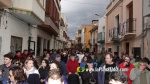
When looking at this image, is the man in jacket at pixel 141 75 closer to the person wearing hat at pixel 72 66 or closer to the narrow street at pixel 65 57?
the narrow street at pixel 65 57

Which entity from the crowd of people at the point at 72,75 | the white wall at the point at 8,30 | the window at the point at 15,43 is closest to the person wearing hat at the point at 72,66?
the crowd of people at the point at 72,75

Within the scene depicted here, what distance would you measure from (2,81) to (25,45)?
9789 mm

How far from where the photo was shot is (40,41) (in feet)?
65.7

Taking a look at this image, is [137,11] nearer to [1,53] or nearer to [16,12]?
[16,12]

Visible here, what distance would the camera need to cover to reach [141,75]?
549cm

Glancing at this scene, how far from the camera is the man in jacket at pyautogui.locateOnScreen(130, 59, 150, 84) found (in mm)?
5445

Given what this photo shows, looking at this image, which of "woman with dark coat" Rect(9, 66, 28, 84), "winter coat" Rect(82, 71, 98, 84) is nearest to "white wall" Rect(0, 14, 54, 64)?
"winter coat" Rect(82, 71, 98, 84)

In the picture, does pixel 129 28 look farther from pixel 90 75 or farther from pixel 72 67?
pixel 90 75

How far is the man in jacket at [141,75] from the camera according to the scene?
5445mm

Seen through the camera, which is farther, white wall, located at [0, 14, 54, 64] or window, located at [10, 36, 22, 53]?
window, located at [10, 36, 22, 53]

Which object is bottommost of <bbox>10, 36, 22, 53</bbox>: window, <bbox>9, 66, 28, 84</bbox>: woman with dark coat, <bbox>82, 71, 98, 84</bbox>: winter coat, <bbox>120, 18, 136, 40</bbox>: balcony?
<bbox>82, 71, 98, 84</bbox>: winter coat

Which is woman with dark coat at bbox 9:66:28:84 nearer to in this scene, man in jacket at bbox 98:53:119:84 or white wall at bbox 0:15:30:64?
man in jacket at bbox 98:53:119:84

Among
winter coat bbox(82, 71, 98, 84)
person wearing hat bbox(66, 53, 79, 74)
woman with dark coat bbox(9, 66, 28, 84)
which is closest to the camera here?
woman with dark coat bbox(9, 66, 28, 84)

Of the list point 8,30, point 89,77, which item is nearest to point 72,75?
point 89,77
